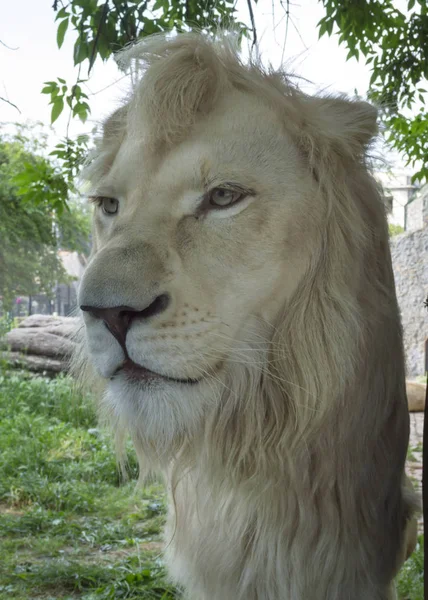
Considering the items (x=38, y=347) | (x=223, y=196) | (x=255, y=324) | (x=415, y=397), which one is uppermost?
(x=223, y=196)

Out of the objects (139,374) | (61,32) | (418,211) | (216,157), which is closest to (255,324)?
(139,374)

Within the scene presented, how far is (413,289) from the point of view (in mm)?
10234

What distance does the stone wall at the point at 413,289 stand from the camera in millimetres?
10164

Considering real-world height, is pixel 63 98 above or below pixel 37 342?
above

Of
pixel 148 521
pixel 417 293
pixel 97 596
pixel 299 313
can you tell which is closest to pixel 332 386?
pixel 299 313

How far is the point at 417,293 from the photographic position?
10.2m

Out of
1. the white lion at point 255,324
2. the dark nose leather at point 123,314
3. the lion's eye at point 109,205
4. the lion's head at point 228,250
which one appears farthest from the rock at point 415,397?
the dark nose leather at point 123,314

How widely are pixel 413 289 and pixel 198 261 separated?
29.3ft

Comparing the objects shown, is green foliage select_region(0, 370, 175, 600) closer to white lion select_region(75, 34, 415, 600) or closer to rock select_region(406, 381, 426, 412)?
white lion select_region(75, 34, 415, 600)

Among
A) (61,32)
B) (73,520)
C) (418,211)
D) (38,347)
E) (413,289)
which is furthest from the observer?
(418,211)

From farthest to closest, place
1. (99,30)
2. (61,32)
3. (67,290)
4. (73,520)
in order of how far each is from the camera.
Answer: (67,290), (73,520), (61,32), (99,30)

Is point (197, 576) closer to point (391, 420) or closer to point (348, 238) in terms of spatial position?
point (391, 420)

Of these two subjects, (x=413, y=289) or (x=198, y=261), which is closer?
(x=198, y=261)

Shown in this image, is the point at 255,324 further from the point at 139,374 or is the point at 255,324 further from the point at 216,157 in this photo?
the point at 216,157
